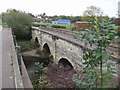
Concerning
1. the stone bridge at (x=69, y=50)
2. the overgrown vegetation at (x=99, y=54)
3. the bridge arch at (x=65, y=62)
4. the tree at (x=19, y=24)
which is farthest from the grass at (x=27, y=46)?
the overgrown vegetation at (x=99, y=54)

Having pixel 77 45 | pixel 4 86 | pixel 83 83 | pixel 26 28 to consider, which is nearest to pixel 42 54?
pixel 26 28

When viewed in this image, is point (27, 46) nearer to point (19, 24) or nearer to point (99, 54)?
point (19, 24)

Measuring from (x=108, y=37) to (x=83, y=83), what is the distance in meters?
1.00

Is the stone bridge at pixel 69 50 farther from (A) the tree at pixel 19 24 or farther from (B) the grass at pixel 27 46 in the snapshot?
(A) the tree at pixel 19 24

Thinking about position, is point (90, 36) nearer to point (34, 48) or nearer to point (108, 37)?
point (108, 37)

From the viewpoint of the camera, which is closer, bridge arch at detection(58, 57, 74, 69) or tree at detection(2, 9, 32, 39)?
bridge arch at detection(58, 57, 74, 69)

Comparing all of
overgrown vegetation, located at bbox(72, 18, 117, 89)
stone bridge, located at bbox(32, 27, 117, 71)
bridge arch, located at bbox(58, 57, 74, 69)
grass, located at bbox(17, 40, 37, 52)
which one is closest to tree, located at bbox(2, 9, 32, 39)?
grass, located at bbox(17, 40, 37, 52)

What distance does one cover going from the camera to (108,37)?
3787 millimetres

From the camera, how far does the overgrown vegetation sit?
385 centimetres

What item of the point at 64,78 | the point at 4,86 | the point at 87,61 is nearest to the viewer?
the point at 87,61

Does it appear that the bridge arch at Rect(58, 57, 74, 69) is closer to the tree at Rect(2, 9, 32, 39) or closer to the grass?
the grass

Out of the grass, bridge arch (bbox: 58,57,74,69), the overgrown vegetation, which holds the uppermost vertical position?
the overgrown vegetation

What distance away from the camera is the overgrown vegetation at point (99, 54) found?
152 inches

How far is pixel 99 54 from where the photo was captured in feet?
12.7
